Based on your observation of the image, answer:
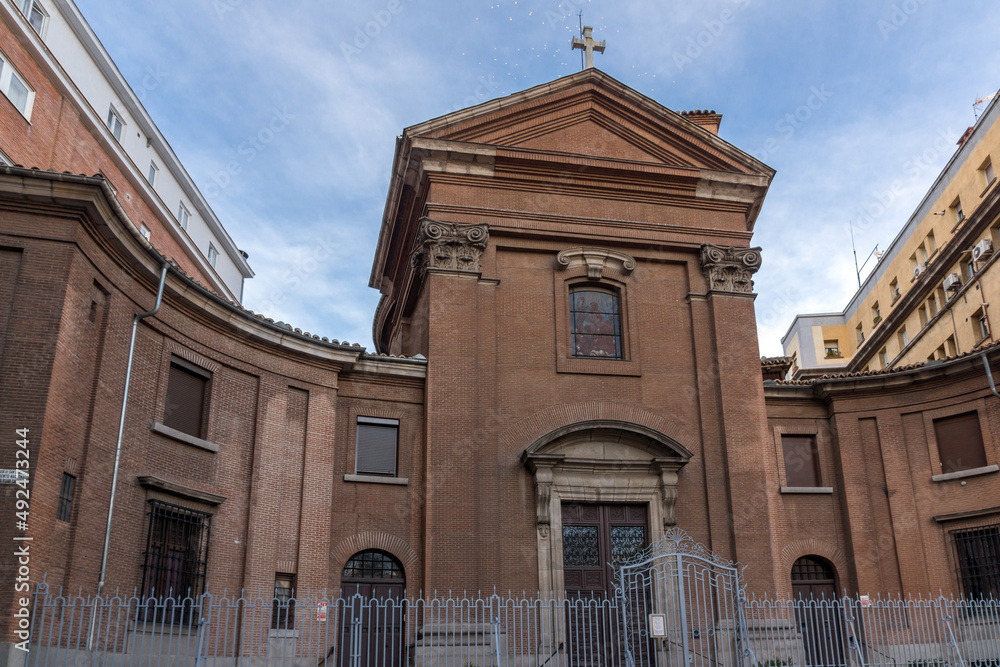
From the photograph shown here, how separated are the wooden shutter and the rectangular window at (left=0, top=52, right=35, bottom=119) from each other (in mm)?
11401

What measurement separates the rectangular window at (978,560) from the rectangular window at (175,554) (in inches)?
679

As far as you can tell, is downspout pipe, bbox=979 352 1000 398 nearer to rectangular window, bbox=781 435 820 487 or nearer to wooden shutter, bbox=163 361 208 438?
rectangular window, bbox=781 435 820 487

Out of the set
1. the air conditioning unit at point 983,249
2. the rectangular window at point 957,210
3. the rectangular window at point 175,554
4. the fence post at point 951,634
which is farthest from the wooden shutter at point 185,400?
the rectangular window at point 957,210

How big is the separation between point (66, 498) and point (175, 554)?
3.03 meters

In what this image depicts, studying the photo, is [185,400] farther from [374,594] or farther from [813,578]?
[813,578]

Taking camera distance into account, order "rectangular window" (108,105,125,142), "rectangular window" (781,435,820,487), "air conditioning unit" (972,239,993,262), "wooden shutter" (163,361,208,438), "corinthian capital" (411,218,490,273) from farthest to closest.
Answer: "rectangular window" (108,105,125,142) → "air conditioning unit" (972,239,993,262) → "rectangular window" (781,435,820,487) → "corinthian capital" (411,218,490,273) → "wooden shutter" (163,361,208,438)

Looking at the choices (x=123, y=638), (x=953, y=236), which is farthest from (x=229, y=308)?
(x=953, y=236)

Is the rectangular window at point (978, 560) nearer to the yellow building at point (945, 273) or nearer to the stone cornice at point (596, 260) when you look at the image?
the yellow building at point (945, 273)

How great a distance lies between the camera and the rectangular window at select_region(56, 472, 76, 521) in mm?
14297

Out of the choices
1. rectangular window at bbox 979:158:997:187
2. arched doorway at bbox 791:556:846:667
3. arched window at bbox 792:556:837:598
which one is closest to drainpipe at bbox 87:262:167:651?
arched doorway at bbox 791:556:846:667

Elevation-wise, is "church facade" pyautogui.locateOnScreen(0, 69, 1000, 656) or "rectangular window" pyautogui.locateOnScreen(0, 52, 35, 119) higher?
"rectangular window" pyautogui.locateOnScreen(0, 52, 35, 119)

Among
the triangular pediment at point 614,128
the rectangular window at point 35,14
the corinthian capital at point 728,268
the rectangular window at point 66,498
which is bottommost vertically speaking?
the rectangular window at point 66,498

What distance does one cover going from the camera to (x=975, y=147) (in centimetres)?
3403

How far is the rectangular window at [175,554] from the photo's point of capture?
16.5m
